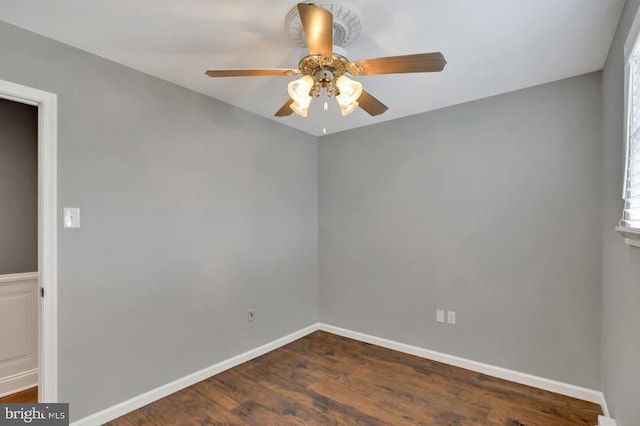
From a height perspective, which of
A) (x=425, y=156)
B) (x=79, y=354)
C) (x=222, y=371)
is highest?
(x=425, y=156)

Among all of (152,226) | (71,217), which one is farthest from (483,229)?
(71,217)

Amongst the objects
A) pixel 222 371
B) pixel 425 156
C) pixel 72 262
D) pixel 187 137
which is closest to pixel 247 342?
pixel 222 371

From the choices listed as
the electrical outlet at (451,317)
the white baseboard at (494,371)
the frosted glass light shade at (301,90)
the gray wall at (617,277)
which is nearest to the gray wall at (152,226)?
the white baseboard at (494,371)

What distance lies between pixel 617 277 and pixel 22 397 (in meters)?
4.09

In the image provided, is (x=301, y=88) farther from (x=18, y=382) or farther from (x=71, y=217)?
(x=18, y=382)

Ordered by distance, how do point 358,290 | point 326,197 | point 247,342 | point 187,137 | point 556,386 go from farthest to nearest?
point 326,197 → point 358,290 → point 247,342 → point 187,137 → point 556,386

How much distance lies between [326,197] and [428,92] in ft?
5.46

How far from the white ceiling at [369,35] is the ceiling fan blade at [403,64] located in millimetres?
322

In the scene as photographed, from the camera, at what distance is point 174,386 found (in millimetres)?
2436

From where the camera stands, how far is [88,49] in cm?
200

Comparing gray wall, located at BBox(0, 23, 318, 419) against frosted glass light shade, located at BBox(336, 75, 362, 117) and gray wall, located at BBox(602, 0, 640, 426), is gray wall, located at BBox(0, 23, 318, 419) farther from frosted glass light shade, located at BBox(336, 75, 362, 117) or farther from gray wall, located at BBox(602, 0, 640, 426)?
gray wall, located at BBox(602, 0, 640, 426)

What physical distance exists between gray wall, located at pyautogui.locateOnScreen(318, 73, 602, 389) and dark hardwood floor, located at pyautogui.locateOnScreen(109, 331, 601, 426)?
276 mm

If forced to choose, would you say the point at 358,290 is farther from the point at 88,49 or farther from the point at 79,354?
the point at 88,49

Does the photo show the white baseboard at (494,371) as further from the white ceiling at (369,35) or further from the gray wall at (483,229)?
the white ceiling at (369,35)
